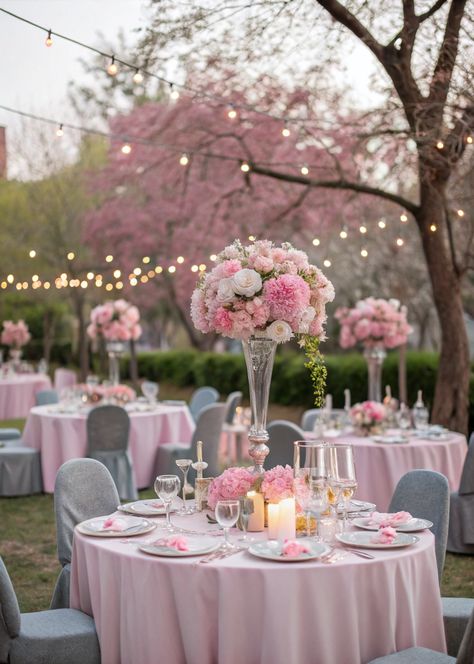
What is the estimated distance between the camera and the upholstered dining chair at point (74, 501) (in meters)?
4.64

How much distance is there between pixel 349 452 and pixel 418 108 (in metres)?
4.71

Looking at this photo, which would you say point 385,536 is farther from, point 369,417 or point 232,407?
point 232,407

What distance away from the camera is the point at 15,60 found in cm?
1430

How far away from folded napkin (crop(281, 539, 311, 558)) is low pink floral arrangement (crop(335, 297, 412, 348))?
5.08m

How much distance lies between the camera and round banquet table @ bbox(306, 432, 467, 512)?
7379 millimetres

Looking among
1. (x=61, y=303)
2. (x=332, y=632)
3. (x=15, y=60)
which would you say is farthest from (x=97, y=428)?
(x=61, y=303)

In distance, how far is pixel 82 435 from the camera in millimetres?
9266

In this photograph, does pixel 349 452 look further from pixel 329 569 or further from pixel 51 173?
pixel 51 173

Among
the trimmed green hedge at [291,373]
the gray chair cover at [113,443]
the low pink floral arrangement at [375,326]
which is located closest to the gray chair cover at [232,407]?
the gray chair cover at [113,443]

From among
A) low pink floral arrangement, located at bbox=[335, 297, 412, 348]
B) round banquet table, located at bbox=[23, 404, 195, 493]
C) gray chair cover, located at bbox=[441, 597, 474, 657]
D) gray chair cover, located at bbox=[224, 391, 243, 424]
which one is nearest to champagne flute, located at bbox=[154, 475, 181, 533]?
gray chair cover, located at bbox=[441, 597, 474, 657]

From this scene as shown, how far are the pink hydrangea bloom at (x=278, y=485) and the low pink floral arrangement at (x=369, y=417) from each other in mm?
3819

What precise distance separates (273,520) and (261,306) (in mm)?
963

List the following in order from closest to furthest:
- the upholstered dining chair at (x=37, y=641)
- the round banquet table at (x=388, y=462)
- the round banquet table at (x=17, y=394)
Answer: the upholstered dining chair at (x=37, y=641)
the round banquet table at (x=388, y=462)
the round banquet table at (x=17, y=394)

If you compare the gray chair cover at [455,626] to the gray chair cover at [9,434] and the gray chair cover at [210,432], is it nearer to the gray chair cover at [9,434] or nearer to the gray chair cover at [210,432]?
the gray chair cover at [210,432]
